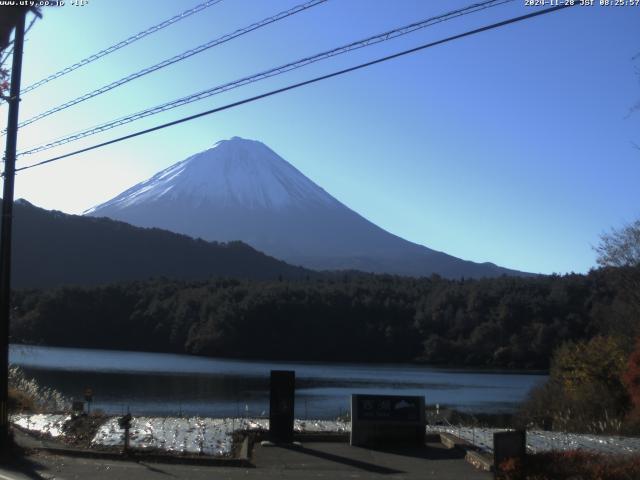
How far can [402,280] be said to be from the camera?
95.8 meters

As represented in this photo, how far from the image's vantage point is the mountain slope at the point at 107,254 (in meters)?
98.8

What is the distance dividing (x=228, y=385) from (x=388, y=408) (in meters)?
26.3

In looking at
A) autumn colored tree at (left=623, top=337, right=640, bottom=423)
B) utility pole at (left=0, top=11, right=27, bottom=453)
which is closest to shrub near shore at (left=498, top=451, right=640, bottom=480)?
utility pole at (left=0, top=11, right=27, bottom=453)

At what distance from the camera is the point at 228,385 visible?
40469mm

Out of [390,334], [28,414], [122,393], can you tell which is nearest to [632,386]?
[28,414]

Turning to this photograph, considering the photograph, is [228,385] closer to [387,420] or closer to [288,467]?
[387,420]

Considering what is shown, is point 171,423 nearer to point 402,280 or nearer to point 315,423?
point 315,423

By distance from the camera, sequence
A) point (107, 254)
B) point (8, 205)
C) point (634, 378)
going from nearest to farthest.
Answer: point (8, 205) < point (634, 378) < point (107, 254)

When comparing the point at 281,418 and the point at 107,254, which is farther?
the point at 107,254

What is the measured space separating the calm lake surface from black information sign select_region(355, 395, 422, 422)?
10.2 meters

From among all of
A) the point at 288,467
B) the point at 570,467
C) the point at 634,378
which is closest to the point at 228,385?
the point at 634,378

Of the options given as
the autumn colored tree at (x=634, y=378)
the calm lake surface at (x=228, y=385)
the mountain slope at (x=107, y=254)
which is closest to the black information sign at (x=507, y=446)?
the autumn colored tree at (x=634, y=378)

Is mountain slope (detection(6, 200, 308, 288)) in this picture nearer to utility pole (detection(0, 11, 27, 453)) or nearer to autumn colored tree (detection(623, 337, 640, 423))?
autumn colored tree (detection(623, 337, 640, 423))

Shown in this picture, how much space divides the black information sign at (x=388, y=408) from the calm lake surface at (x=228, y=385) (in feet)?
33.3
